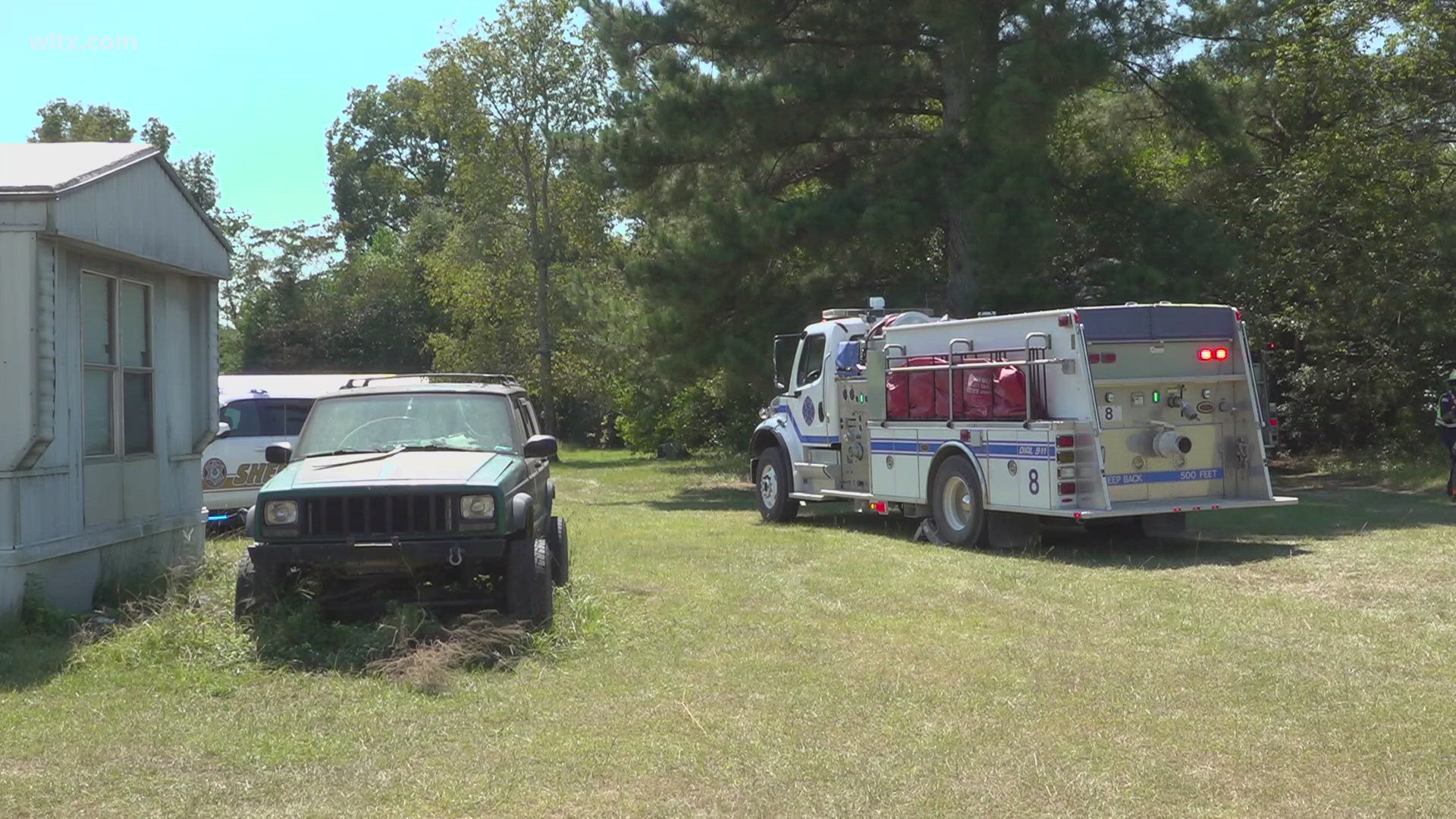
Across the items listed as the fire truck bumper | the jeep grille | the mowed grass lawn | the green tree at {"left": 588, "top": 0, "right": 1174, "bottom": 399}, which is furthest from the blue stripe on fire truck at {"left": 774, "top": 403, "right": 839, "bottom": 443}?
the jeep grille

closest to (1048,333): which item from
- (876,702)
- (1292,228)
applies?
(876,702)

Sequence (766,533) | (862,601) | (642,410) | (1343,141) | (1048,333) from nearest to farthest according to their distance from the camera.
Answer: (862,601), (1048,333), (766,533), (1343,141), (642,410)

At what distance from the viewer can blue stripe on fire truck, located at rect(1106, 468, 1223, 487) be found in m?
13.6

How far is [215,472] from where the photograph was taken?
1620cm

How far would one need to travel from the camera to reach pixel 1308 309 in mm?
27344

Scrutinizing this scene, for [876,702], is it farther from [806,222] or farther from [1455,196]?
[1455,196]

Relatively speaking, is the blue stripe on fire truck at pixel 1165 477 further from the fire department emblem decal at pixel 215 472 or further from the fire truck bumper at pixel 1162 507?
the fire department emblem decal at pixel 215 472

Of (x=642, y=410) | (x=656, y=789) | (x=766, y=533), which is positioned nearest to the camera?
(x=656, y=789)

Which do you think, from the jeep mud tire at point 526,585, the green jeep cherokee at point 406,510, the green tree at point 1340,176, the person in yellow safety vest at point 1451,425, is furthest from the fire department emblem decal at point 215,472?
the person in yellow safety vest at point 1451,425

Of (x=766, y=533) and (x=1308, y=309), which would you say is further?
(x=1308, y=309)

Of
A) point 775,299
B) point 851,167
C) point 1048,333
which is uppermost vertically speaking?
point 851,167

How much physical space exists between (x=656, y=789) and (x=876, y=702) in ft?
5.98

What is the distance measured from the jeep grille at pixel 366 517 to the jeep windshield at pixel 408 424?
1.32 metres

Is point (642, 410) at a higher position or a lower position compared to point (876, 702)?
higher
